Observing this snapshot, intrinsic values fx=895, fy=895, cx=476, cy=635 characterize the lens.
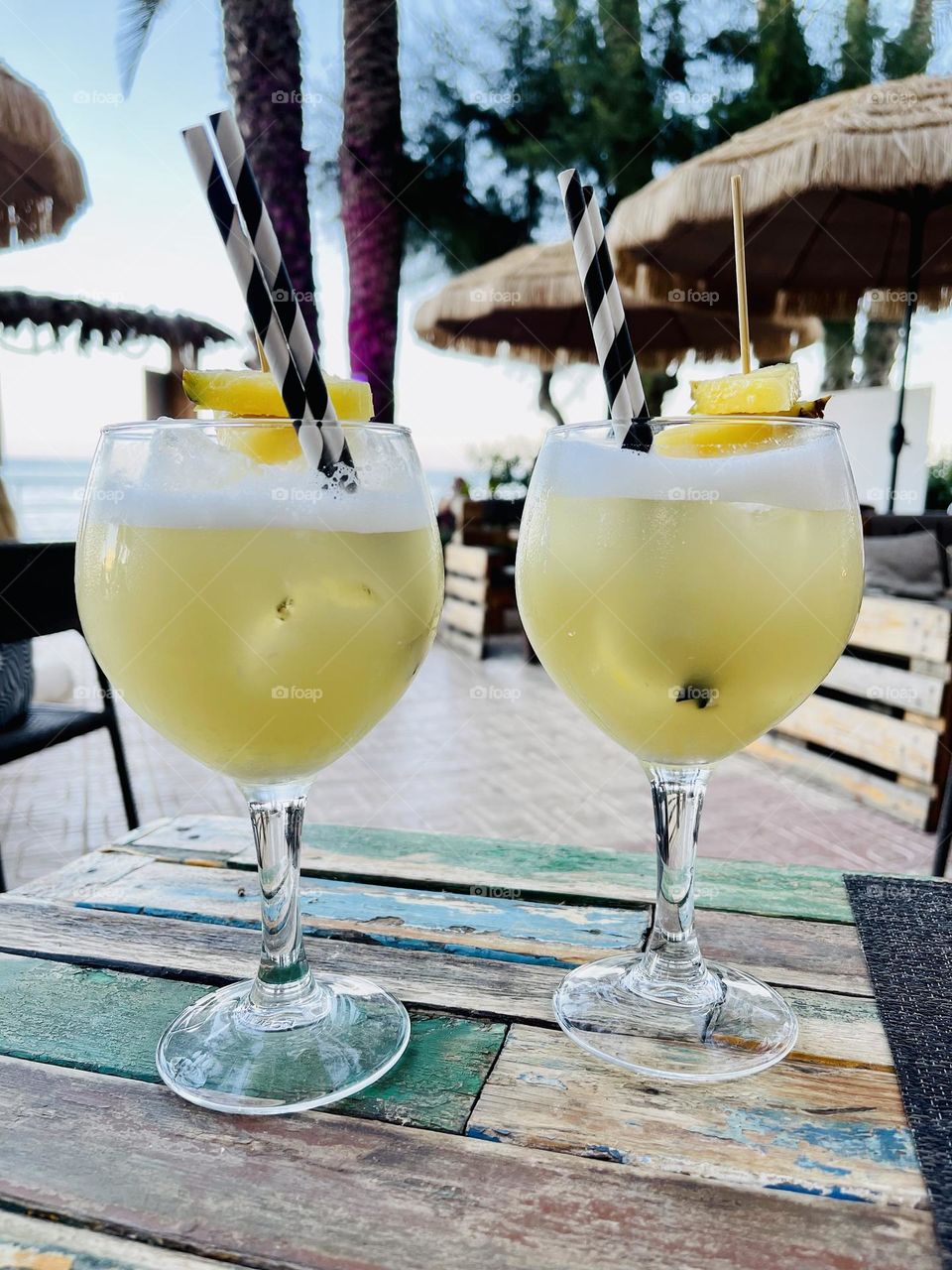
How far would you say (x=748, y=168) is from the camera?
4.70m

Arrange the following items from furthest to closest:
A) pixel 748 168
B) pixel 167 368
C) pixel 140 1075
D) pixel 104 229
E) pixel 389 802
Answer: pixel 104 229, pixel 167 368, pixel 748 168, pixel 389 802, pixel 140 1075

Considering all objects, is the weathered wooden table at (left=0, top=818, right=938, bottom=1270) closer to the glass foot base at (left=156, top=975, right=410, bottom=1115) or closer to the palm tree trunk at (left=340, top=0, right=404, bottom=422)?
the glass foot base at (left=156, top=975, right=410, bottom=1115)

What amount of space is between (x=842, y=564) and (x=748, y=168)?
15.8 ft

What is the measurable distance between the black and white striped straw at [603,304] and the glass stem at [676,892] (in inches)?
12.0

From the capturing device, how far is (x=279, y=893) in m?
0.64

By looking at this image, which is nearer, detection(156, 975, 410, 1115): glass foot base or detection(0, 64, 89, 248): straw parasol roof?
detection(156, 975, 410, 1115): glass foot base

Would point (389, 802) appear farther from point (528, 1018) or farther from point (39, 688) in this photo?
point (528, 1018)

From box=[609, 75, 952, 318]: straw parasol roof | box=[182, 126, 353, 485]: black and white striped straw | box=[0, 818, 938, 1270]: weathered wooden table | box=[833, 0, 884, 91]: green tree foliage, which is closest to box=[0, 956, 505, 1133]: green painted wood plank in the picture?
box=[0, 818, 938, 1270]: weathered wooden table

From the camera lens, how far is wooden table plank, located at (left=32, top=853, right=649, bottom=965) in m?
0.77

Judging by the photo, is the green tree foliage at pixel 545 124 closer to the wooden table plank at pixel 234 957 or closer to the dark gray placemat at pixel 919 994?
the dark gray placemat at pixel 919 994

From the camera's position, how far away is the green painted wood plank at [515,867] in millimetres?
877

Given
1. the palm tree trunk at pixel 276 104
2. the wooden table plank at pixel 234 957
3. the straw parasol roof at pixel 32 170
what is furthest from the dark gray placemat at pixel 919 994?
the palm tree trunk at pixel 276 104

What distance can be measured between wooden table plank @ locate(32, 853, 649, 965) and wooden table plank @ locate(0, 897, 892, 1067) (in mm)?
19

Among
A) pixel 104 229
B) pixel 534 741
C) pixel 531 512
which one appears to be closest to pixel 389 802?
pixel 534 741
